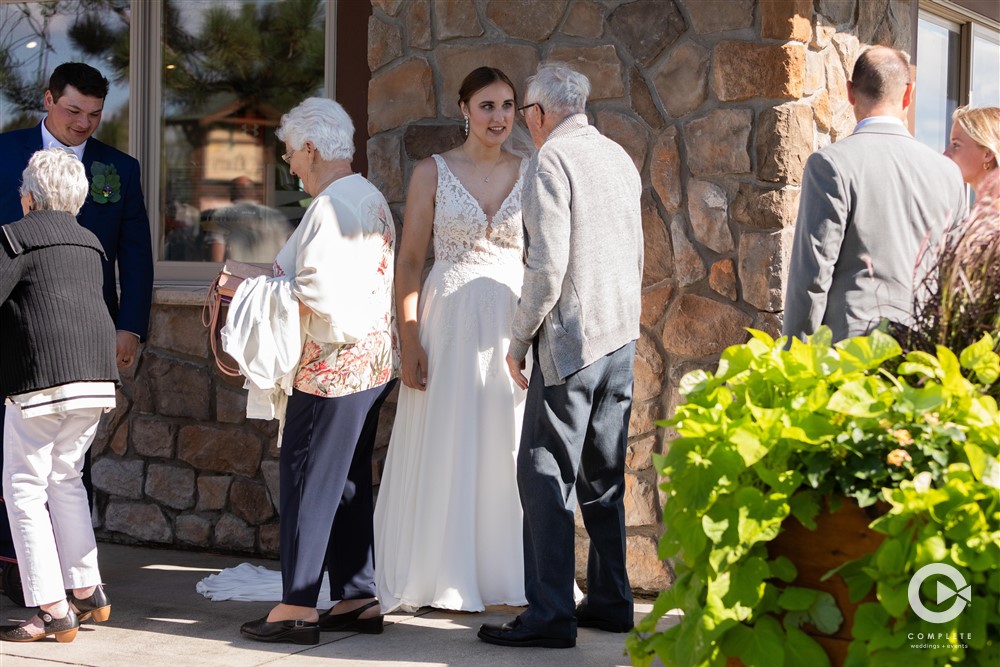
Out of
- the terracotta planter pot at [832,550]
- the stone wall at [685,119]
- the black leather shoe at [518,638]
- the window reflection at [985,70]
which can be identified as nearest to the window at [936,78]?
the window reflection at [985,70]

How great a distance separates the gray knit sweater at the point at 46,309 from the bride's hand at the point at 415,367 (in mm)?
1066

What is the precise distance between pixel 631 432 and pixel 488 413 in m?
0.59

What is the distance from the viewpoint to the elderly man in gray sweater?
3.73 metres

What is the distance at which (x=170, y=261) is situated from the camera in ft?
19.6

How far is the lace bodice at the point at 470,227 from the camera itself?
4.39 metres

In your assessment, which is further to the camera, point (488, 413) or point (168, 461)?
point (168, 461)

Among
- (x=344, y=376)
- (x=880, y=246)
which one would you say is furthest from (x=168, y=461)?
(x=880, y=246)

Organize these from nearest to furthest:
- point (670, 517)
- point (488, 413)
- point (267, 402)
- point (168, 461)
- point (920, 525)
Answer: point (920, 525), point (670, 517), point (267, 402), point (488, 413), point (168, 461)

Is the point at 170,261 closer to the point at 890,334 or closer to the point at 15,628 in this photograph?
the point at 15,628

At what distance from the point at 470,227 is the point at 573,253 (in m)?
0.74

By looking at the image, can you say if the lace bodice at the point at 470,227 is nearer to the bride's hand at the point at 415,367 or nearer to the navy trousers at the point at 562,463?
the bride's hand at the point at 415,367

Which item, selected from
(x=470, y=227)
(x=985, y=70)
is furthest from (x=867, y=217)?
(x=985, y=70)

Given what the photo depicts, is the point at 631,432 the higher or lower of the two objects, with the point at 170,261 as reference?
lower

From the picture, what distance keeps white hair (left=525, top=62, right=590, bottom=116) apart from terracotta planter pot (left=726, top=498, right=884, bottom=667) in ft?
6.31
